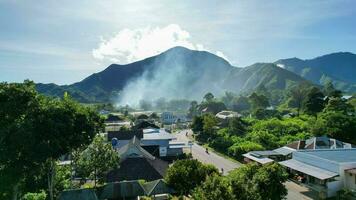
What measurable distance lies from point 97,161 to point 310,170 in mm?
19637

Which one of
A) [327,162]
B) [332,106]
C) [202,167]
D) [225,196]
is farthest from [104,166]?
[332,106]

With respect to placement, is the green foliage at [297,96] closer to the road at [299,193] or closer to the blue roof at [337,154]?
the blue roof at [337,154]

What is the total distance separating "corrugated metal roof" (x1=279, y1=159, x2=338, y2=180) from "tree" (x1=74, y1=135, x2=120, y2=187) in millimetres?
17399

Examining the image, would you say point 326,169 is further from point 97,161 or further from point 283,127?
point 283,127

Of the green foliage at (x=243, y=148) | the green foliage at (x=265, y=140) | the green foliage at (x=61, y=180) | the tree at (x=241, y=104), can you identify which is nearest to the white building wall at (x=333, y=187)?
the green foliage at (x=243, y=148)

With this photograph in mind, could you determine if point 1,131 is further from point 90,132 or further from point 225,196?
point 225,196

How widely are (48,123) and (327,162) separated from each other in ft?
79.2

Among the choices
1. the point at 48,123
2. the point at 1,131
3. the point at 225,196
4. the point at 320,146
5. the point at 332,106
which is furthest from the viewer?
the point at 332,106

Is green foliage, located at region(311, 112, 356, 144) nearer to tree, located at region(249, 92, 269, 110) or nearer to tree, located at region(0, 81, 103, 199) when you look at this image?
tree, located at region(0, 81, 103, 199)

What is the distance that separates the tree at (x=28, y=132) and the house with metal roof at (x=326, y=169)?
21024mm

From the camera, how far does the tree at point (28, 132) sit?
59.6 ft

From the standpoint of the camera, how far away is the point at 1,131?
706 inches

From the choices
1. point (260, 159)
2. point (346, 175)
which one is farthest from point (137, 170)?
point (346, 175)

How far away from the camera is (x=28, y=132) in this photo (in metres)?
18.2
